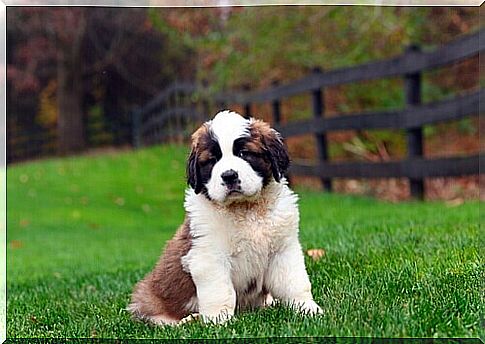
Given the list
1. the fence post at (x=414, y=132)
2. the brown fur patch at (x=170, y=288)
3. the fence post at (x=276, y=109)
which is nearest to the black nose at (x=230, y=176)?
the brown fur patch at (x=170, y=288)

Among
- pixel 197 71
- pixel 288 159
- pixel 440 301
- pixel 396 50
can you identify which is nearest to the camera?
pixel 440 301

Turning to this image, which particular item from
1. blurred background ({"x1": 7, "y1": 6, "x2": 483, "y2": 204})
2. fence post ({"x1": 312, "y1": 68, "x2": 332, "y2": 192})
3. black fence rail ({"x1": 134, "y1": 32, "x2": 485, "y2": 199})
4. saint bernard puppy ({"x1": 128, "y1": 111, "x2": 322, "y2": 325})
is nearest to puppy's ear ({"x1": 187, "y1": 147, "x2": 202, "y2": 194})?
saint bernard puppy ({"x1": 128, "y1": 111, "x2": 322, "y2": 325})

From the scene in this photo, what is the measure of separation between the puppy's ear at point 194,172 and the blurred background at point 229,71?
61.9 inches

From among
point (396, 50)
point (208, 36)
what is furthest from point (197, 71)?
point (396, 50)

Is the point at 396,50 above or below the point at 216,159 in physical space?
above

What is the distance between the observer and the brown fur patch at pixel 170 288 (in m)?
3.14

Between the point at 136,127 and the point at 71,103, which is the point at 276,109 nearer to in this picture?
the point at 136,127

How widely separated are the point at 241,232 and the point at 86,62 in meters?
3.97

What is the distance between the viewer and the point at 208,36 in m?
7.57

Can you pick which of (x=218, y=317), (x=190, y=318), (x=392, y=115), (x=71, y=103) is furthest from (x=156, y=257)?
(x=392, y=115)

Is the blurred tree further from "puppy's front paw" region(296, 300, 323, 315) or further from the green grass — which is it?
"puppy's front paw" region(296, 300, 323, 315)

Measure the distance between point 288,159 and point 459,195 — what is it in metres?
4.50

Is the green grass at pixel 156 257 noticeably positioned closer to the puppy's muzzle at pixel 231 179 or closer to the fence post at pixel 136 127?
the fence post at pixel 136 127

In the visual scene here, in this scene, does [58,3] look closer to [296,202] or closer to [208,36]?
[296,202]
